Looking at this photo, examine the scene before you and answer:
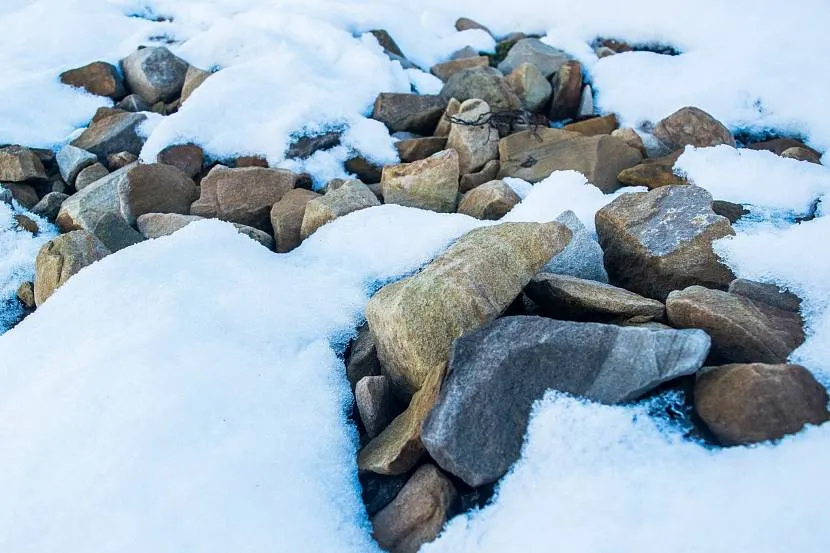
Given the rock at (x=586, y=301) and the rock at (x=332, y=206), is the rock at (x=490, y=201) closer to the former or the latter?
the rock at (x=332, y=206)

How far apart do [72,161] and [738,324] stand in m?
4.39

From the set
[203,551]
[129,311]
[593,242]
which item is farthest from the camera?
[593,242]

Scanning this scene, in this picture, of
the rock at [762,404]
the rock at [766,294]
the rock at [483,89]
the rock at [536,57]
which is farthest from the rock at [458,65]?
the rock at [762,404]

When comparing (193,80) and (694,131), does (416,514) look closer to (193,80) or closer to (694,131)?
(694,131)

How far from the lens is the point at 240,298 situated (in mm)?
2539

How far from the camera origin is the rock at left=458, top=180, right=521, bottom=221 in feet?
11.2

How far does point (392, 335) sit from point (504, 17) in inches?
217

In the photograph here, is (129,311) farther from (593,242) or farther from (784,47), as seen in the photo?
(784,47)

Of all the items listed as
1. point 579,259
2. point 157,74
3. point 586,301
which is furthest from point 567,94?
point 157,74

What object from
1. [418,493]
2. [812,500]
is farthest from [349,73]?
[812,500]

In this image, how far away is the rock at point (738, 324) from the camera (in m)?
1.92

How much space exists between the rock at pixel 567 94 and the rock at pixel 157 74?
3.30 m

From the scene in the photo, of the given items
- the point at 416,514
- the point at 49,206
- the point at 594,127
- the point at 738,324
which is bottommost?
the point at 49,206

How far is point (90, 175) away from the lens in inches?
164
